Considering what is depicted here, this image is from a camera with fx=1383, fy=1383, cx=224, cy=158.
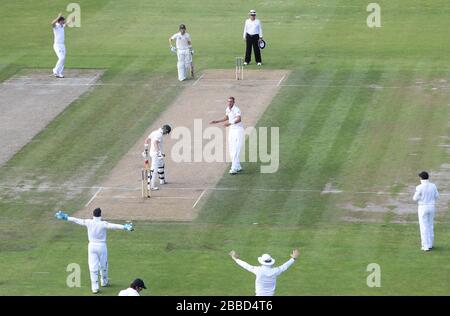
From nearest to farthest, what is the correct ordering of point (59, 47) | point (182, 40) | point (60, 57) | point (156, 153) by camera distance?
1. point (156, 153)
2. point (182, 40)
3. point (60, 57)
4. point (59, 47)

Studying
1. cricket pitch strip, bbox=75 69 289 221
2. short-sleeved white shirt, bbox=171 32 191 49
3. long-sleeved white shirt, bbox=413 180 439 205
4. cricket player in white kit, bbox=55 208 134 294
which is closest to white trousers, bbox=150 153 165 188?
cricket pitch strip, bbox=75 69 289 221

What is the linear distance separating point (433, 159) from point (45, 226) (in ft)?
41.8

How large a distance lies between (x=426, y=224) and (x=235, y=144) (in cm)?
864

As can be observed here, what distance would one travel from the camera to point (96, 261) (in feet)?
111

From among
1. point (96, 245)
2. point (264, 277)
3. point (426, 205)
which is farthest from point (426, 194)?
point (96, 245)

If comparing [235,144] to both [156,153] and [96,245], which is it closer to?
[156,153]

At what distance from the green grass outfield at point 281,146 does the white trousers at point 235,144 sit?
1.61 ft

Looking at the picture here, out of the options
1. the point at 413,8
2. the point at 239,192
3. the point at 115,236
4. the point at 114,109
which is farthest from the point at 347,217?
the point at 413,8

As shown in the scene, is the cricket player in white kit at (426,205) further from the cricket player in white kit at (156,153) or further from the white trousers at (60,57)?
the white trousers at (60,57)

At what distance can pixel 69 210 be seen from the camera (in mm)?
39969

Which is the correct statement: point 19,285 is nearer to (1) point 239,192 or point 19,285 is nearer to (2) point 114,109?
(1) point 239,192

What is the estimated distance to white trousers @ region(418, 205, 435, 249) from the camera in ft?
118

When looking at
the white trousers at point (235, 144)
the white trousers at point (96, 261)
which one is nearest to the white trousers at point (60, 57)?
the white trousers at point (235, 144)
